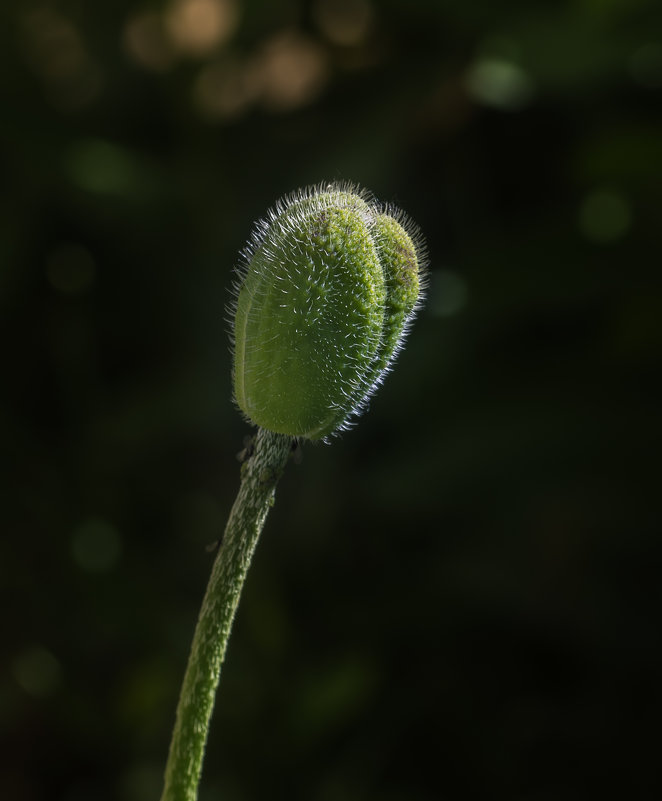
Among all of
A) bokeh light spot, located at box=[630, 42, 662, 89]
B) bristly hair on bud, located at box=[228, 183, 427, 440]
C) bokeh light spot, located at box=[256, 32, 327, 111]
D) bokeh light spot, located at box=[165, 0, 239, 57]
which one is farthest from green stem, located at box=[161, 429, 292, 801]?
bokeh light spot, located at box=[165, 0, 239, 57]

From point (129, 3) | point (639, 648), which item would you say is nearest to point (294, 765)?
point (639, 648)

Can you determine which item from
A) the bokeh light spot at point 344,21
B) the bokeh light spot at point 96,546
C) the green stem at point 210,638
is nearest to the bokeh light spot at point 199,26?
the bokeh light spot at point 344,21

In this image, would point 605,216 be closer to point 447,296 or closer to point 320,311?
point 447,296

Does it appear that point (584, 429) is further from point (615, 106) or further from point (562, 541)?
point (615, 106)

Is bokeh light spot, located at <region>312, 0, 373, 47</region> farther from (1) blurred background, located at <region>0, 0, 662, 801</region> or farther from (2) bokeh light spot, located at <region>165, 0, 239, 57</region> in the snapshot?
(2) bokeh light spot, located at <region>165, 0, 239, 57</region>

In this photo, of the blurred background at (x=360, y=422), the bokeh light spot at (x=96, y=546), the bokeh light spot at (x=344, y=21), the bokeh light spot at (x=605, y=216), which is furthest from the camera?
the bokeh light spot at (x=344, y=21)

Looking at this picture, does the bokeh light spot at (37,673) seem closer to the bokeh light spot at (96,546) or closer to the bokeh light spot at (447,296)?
the bokeh light spot at (96,546)

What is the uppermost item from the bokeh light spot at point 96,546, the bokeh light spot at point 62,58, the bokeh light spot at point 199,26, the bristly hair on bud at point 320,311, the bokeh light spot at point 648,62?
the bokeh light spot at point 199,26
